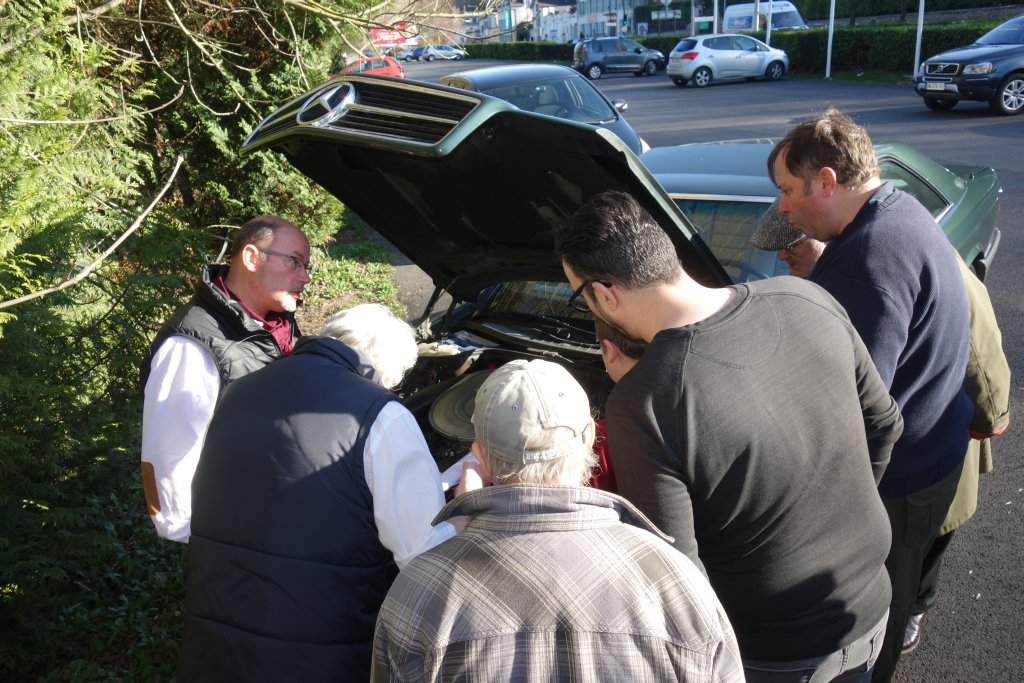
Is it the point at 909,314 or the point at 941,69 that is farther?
the point at 941,69

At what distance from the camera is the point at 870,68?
24.3 meters

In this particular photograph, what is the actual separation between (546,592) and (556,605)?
0.08 feet

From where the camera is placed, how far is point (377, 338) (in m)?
2.07

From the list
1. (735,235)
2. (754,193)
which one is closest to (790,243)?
(735,235)

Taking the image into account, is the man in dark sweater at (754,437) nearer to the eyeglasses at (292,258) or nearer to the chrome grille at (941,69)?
the eyeglasses at (292,258)

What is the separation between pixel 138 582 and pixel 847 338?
11.5 ft

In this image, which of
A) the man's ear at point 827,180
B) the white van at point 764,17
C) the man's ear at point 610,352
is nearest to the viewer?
the man's ear at point 610,352

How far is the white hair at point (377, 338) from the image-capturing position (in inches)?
80.5

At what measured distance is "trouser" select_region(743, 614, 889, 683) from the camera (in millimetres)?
1827

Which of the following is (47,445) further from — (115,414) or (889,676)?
(889,676)

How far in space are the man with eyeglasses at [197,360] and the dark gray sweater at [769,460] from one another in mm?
1506

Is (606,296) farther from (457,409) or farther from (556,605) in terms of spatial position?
(457,409)

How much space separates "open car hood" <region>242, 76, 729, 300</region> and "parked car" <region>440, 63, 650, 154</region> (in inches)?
A: 278

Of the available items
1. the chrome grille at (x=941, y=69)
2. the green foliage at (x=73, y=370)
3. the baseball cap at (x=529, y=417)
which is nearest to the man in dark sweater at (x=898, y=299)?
the baseball cap at (x=529, y=417)
